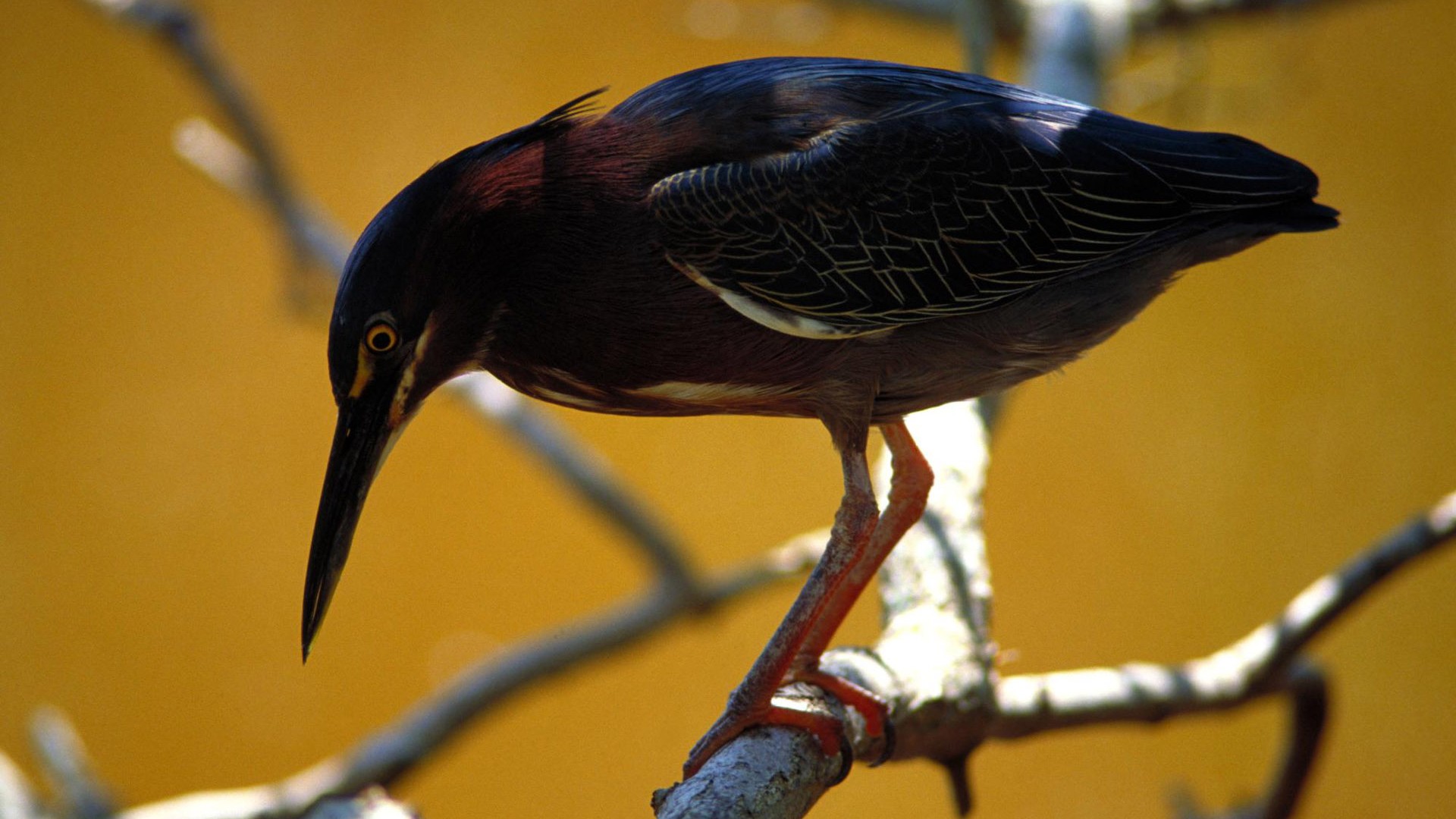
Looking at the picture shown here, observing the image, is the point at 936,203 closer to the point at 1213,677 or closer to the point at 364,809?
the point at 364,809

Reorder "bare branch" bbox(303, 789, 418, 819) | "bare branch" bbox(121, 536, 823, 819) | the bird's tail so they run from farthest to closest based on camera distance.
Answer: "bare branch" bbox(121, 536, 823, 819), the bird's tail, "bare branch" bbox(303, 789, 418, 819)

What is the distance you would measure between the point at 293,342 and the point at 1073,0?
3238mm

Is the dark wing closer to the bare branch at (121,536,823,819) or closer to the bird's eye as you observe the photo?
the bird's eye

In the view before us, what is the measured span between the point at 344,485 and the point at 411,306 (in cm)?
27

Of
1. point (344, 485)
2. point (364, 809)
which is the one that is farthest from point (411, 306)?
point (364, 809)

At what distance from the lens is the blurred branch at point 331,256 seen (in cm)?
365

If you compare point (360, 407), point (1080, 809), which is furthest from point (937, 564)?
point (1080, 809)

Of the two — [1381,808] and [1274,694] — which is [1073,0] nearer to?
[1274,694]

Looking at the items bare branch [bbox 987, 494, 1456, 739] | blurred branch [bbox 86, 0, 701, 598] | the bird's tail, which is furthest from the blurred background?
the bird's tail

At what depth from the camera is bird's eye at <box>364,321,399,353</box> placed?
1.68 m

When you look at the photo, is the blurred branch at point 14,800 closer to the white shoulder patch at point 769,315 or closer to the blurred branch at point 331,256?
the blurred branch at point 331,256

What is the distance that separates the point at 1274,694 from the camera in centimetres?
289

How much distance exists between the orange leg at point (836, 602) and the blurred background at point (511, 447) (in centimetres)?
296

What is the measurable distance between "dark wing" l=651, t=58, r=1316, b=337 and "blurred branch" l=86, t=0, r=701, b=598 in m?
2.06
